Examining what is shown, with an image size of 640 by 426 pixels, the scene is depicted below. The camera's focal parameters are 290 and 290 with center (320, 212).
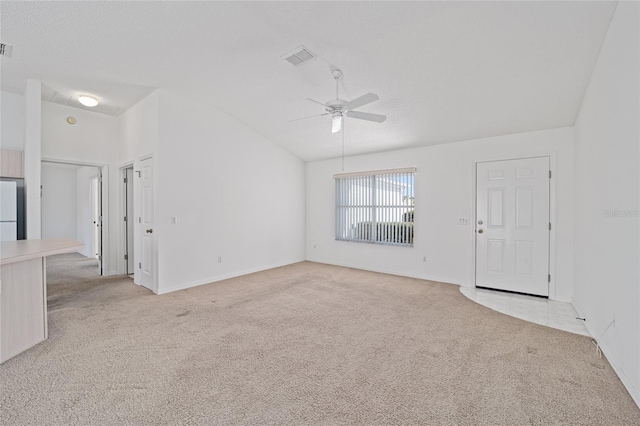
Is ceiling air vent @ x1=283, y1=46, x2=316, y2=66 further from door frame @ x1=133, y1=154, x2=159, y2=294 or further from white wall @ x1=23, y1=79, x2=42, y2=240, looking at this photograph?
white wall @ x1=23, y1=79, x2=42, y2=240

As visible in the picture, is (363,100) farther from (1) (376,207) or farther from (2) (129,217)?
(2) (129,217)

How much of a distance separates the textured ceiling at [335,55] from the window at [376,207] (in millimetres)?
1315

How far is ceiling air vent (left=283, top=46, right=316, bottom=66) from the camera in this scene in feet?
9.86

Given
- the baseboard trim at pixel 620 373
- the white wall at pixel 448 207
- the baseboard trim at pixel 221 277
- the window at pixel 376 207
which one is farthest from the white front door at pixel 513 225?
the baseboard trim at pixel 221 277

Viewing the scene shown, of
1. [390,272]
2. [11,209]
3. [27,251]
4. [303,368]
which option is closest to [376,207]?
[390,272]

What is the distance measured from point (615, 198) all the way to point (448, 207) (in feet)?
8.53

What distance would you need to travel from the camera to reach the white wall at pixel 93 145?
4.59 metres

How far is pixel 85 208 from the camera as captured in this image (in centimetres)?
→ 768

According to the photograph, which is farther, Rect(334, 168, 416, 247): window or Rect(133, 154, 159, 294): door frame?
Rect(334, 168, 416, 247): window

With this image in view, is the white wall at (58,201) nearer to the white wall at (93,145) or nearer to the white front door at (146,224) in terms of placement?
the white wall at (93,145)

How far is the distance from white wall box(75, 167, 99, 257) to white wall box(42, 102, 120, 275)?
2.70m

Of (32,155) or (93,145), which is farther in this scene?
(93,145)

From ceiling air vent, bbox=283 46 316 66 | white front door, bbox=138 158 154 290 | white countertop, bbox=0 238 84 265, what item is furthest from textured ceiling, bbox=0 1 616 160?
white countertop, bbox=0 238 84 265

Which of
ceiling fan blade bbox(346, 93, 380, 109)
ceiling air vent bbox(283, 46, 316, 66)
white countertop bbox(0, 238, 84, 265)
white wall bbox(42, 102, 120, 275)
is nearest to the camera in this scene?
white countertop bbox(0, 238, 84, 265)
